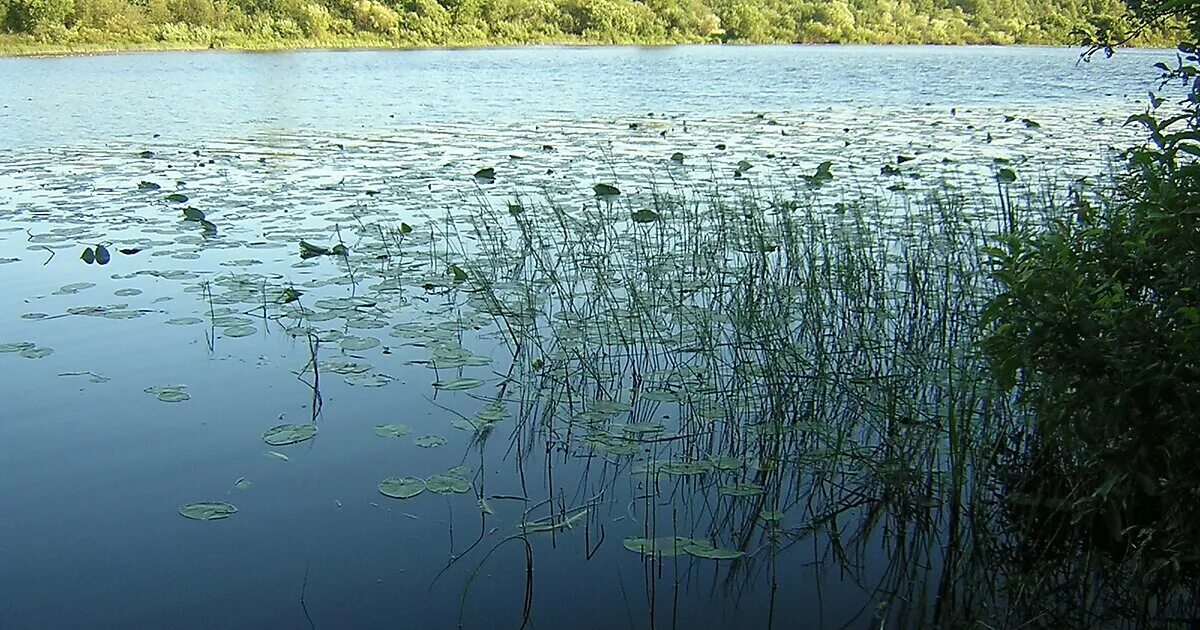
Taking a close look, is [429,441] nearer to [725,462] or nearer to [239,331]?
[725,462]

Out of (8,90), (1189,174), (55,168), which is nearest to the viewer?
(1189,174)

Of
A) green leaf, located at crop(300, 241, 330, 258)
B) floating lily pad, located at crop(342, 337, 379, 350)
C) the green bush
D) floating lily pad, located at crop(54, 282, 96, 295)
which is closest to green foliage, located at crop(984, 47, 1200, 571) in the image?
floating lily pad, located at crop(342, 337, 379, 350)

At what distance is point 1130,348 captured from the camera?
1.97m

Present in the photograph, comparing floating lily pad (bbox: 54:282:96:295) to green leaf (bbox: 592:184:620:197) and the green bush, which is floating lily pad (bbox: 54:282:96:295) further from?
the green bush

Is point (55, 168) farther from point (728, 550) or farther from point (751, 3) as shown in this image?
point (751, 3)

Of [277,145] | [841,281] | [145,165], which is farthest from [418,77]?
[841,281]

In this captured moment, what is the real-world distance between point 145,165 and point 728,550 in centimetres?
751

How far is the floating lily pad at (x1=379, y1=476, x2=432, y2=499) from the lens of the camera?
2.63 meters

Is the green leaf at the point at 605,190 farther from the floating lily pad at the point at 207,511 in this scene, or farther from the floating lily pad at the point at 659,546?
the floating lily pad at the point at 659,546

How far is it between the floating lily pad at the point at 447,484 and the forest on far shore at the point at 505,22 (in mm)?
23658

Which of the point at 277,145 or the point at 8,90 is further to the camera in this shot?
the point at 8,90

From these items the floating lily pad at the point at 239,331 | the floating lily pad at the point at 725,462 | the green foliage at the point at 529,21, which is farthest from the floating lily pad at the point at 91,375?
the green foliage at the point at 529,21

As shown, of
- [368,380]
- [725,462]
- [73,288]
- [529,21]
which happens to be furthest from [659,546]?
[529,21]

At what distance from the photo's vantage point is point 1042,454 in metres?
2.48
